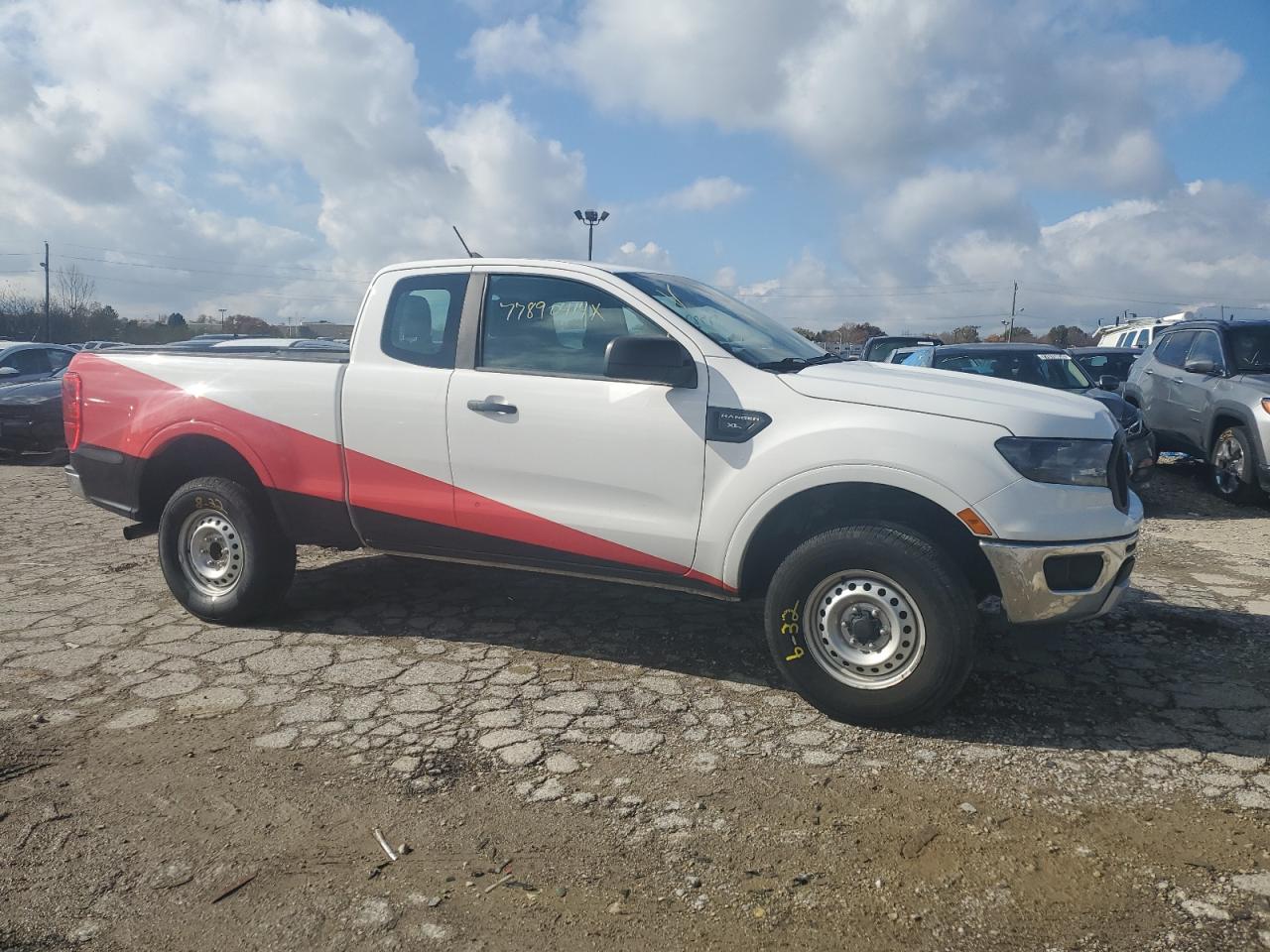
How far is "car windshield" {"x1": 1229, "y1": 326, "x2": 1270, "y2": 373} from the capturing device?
9281mm

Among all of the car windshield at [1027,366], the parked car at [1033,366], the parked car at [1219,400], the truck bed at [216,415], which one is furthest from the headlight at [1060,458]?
the parked car at [1219,400]

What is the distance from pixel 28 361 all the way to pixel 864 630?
14.1m

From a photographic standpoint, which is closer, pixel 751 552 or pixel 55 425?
pixel 751 552

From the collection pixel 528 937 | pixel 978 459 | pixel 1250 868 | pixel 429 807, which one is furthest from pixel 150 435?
pixel 1250 868

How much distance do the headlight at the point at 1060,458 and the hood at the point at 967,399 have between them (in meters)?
0.03

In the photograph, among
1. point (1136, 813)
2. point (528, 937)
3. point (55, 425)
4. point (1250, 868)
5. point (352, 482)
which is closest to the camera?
point (528, 937)

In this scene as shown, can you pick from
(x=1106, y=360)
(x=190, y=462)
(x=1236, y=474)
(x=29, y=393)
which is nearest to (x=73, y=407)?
(x=190, y=462)

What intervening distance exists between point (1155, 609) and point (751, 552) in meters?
2.92

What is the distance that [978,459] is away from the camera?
3562 millimetres

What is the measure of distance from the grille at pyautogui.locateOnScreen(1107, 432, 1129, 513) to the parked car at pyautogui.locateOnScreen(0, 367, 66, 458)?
12530 mm

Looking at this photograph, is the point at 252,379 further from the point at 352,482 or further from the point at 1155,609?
the point at 1155,609

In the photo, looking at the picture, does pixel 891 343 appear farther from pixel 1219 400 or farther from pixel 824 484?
pixel 824 484

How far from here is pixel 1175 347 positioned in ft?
35.1

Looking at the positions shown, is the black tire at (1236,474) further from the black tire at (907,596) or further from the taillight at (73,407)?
the taillight at (73,407)
